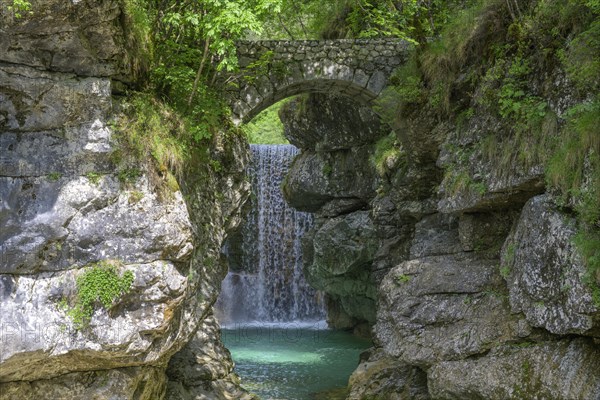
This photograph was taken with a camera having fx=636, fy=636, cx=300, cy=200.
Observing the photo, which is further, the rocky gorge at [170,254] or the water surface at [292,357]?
the water surface at [292,357]

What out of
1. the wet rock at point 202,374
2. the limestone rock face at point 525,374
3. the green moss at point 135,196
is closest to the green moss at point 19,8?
the green moss at point 135,196

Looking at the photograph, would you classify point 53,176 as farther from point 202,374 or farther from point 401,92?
point 401,92

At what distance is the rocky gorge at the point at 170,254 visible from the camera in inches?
287

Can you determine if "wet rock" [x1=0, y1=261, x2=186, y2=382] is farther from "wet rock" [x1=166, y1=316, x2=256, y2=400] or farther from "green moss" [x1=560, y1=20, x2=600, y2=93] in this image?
"green moss" [x1=560, y1=20, x2=600, y2=93]

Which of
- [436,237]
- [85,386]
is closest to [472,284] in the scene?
[436,237]

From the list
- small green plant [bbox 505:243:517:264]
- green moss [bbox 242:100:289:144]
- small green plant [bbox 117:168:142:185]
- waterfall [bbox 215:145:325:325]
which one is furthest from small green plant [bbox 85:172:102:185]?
green moss [bbox 242:100:289:144]

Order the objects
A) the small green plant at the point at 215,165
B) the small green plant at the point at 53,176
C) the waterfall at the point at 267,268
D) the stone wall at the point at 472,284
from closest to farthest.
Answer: the stone wall at the point at 472,284, the small green plant at the point at 53,176, the small green plant at the point at 215,165, the waterfall at the point at 267,268

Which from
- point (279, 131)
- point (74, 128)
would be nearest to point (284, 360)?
point (74, 128)

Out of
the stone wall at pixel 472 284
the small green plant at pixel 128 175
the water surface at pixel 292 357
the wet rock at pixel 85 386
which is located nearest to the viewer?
the stone wall at pixel 472 284

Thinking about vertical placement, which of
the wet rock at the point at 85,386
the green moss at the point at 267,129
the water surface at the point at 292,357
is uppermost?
the green moss at the point at 267,129

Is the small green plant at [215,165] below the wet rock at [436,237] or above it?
above

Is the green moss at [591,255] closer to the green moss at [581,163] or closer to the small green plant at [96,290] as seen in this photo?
the green moss at [581,163]

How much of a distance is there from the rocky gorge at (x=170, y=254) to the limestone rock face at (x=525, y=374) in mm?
18

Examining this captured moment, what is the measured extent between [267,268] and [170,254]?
379 inches
